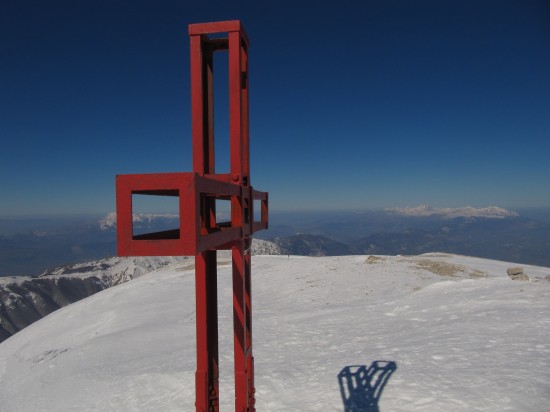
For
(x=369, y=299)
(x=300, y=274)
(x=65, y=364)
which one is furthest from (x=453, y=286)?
(x=65, y=364)

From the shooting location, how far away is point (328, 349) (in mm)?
12234

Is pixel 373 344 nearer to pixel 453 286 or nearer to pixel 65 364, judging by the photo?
pixel 453 286

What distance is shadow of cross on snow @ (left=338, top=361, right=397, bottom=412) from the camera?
26.9 ft

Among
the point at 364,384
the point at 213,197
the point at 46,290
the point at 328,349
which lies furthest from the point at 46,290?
the point at 213,197

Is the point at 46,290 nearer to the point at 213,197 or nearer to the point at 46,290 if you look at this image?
the point at 46,290

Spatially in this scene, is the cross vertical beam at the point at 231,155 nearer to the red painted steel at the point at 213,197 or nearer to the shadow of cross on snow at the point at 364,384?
the red painted steel at the point at 213,197

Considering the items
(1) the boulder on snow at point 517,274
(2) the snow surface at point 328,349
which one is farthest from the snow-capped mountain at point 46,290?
(1) the boulder on snow at point 517,274

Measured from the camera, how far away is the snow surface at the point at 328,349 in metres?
8.64

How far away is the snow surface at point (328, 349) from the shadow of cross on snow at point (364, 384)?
53mm

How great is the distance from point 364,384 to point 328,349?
10.6 feet

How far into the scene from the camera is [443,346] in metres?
11.1

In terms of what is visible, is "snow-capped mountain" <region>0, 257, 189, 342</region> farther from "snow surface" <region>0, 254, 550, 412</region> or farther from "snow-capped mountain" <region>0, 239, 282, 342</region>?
"snow surface" <region>0, 254, 550, 412</region>

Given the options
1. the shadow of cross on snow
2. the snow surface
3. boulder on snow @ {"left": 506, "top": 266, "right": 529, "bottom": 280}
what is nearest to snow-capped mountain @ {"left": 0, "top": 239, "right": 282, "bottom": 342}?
the snow surface

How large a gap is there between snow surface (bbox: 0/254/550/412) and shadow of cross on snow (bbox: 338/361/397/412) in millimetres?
53
